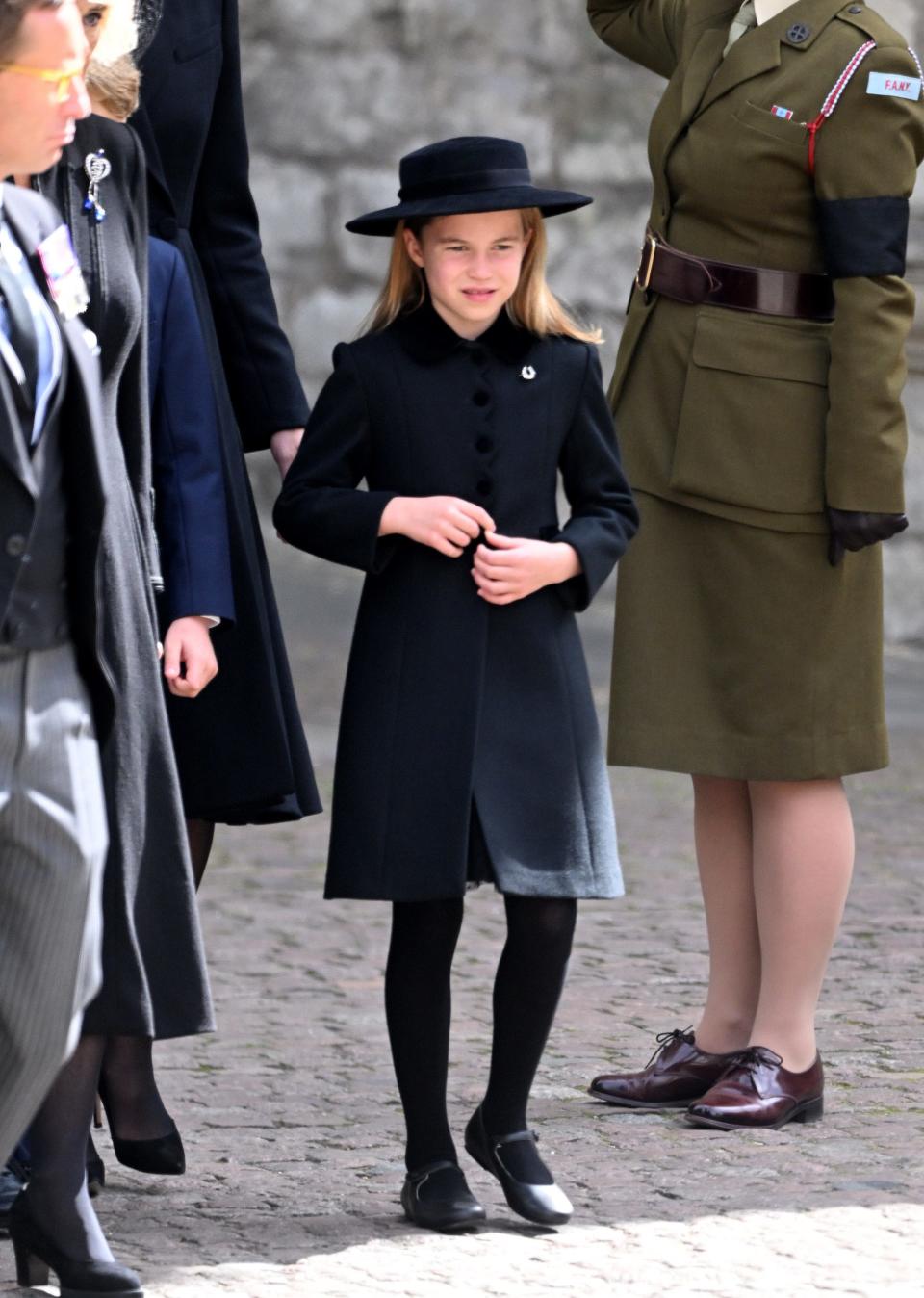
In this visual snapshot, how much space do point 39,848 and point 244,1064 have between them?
1.71 meters

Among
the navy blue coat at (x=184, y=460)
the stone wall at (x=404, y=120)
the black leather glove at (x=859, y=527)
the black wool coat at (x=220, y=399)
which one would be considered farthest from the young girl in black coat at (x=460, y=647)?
the stone wall at (x=404, y=120)

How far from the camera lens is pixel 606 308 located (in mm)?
9938

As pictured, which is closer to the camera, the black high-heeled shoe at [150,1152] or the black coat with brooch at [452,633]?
the black coat with brooch at [452,633]

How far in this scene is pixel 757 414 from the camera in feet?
13.7

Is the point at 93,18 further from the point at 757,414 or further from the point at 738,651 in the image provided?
the point at 738,651

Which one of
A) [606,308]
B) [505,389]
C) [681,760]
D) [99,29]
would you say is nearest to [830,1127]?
[681,760]

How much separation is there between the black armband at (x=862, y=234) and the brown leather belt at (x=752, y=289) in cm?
12

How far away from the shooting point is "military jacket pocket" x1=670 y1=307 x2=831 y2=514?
4.13m

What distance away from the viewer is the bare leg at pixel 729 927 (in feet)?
14.2

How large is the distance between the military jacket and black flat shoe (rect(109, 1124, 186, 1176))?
129 cm

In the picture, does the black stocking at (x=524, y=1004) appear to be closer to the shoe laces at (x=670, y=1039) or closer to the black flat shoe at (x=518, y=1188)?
the black flat shoe at (x=518, y=1188)

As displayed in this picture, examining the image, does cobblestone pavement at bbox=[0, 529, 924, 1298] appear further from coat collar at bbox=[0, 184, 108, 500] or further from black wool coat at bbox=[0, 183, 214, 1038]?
coat collar at bbox=[0, 184, 108, 500]

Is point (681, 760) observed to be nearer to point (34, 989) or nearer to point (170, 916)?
point (170, 916)

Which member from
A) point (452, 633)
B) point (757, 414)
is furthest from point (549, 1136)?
point (757, 414)
